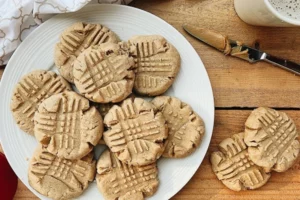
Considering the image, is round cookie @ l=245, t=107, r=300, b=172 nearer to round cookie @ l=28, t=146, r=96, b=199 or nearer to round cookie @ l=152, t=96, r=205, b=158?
round cookie @ l=152, t=96, r=205, b=158

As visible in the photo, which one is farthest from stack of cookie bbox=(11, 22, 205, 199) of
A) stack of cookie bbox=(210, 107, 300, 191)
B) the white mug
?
the white mug

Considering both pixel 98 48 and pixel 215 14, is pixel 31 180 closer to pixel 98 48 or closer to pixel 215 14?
pixel 98 48

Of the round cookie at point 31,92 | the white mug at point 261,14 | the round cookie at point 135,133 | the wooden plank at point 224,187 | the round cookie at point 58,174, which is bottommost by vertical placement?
the wooden plank at point 224,187

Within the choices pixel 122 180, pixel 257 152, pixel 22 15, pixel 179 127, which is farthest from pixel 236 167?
pixel 22 15

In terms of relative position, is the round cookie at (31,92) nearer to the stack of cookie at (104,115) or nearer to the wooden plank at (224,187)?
the stack of cookie at (104,115)

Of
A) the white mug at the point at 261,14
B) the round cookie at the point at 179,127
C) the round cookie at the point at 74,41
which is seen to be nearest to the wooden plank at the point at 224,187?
→ the round cookie at the point at 179,127

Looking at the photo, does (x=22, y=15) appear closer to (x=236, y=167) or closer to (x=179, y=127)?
(x=179, y=127)
